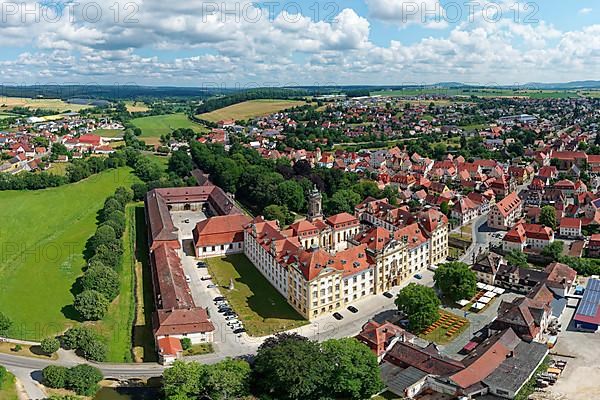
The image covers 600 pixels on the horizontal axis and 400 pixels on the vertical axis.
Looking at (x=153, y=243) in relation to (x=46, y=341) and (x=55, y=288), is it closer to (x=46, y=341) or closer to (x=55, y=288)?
(x=55, y=288)

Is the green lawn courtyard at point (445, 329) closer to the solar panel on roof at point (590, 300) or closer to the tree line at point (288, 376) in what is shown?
the tree line at point (288, 376)

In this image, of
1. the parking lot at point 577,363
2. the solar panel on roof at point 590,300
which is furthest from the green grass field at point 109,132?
the parking lot at point 577,363

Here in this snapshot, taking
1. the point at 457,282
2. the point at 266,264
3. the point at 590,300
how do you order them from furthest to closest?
the point at 266,264 → the point at 457,282 → the point at 590,300

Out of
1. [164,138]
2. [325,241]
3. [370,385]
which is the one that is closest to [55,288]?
[325,241]

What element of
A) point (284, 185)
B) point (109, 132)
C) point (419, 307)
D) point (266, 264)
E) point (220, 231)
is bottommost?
point (419, 307)

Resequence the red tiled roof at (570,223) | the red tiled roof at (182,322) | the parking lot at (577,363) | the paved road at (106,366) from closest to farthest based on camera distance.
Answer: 1. the parking lot at (577,363)
2. the paved road at (106,366)
3. the red tiled roof at (182,322)
4. the red tiled roof at (570,223)

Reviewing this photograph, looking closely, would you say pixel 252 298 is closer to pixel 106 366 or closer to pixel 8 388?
pixel 106 366

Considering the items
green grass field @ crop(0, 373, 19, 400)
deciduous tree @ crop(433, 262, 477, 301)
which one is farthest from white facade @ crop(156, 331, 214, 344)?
deciduous tree @ crop(433, 262, 477, 301)

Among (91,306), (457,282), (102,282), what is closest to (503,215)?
(457,282)
